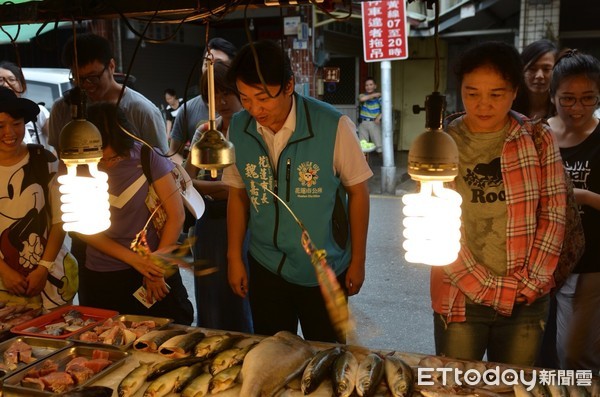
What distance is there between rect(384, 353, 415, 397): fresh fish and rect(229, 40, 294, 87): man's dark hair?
4.43ft

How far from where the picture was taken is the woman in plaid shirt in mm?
2656

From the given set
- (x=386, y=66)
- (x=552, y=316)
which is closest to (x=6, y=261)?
(x=552, y=316)

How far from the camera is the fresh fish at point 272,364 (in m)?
2.38

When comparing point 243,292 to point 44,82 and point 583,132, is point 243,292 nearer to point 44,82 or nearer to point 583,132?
point 583,132

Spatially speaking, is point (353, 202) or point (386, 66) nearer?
point (353, 202)

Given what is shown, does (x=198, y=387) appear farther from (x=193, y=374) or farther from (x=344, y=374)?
(x=344, y=374)

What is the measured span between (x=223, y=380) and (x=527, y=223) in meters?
1.51

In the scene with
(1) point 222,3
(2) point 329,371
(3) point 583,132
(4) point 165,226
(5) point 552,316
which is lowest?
(5) point 552,316

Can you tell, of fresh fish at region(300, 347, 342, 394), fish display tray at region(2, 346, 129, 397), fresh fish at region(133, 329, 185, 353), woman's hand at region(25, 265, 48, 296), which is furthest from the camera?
woman's hand at region(25, 265, 48, 296)

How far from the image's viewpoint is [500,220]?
8.98ft

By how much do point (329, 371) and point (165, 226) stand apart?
1599 millimetres

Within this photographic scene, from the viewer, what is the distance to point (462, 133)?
2.81 m

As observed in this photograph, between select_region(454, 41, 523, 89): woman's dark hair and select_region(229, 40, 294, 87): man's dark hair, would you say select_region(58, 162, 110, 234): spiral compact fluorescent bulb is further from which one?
select_region(454, 41, 523, 89): woman's dark hair

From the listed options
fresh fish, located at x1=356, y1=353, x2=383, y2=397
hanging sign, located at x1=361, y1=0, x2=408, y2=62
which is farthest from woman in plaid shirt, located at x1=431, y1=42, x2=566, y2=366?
hanging sign, located at x1=361, y1=0, x2=408, y2=62
